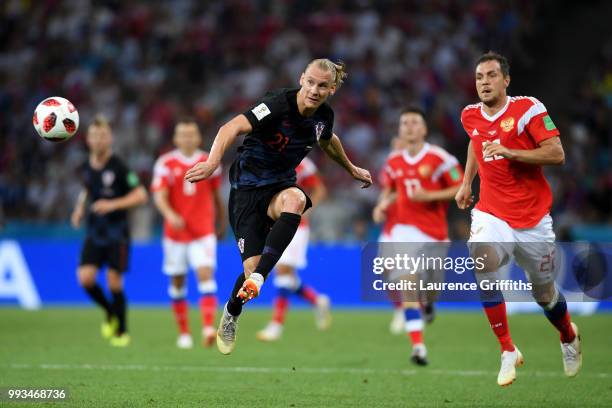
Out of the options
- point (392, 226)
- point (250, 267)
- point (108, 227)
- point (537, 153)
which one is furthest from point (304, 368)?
point (108, 227)

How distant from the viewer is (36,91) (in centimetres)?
2189

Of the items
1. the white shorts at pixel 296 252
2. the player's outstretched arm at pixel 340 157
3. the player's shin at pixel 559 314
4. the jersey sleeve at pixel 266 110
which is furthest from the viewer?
the white shorts at pixel 296 252

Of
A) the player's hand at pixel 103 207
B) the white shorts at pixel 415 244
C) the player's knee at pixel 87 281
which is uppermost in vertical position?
the player's hand at pixel 103 207

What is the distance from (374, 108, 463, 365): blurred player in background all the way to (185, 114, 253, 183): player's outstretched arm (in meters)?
3.79

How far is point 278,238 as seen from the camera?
7531mm

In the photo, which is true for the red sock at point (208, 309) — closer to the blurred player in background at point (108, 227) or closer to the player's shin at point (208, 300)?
the player's shin at point (208, 300)

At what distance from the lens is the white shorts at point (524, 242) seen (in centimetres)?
765

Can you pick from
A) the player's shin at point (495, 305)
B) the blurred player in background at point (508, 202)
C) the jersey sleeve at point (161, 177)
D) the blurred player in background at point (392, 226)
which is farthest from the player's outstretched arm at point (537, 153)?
the jersey sleeve at point (161, 177)

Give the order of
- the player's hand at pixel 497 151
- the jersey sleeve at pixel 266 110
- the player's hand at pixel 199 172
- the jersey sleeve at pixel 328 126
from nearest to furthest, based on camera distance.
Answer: the player's hand at pixel 199 172 → the player's hand at pixel 497 151 → the jersey sleeve at pixel 266 110 → the jersey sleeve at pixel 328 126

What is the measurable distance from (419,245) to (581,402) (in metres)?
3.96

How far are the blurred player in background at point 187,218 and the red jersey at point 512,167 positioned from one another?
15.6ft

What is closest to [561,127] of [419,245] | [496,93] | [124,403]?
[419,245]

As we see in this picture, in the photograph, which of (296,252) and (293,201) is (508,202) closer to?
(293,201)

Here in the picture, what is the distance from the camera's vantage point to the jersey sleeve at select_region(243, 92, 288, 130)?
7.38 meters
